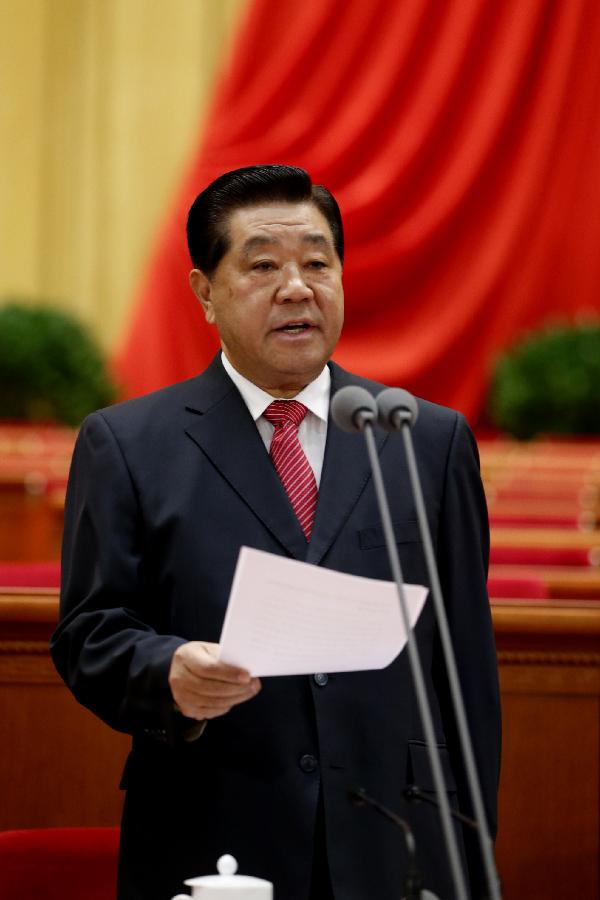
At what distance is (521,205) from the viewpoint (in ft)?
17.7

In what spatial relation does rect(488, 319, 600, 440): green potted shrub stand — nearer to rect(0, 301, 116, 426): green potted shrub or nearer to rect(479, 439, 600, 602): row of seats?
rect(479, 439, 600, 602): row of seats

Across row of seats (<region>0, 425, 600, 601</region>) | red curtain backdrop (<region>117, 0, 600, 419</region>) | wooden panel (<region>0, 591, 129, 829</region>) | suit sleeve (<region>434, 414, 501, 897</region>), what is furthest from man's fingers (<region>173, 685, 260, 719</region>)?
red curtain backdrop (<region>117, 0, 600, 419</region>)

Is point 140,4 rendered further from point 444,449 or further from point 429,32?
point 444,449

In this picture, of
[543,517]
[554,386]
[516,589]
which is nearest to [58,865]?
[516,589]

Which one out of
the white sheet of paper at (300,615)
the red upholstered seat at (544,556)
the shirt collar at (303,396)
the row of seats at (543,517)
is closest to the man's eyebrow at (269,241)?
the shirt collar at (303,396)

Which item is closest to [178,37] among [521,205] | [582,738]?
[521,205]

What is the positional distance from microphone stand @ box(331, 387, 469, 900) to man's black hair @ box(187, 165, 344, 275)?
0.37 metres

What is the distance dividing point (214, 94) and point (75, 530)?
178 inches

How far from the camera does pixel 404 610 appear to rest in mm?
1060

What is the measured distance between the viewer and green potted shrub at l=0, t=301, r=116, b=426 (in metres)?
4.87

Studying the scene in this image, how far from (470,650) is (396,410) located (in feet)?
1.17

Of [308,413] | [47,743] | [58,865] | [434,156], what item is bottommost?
[58,865]

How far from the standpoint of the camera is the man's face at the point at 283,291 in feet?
4.63

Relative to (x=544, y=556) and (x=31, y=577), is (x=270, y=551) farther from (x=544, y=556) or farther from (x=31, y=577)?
(x=544, y=556)
